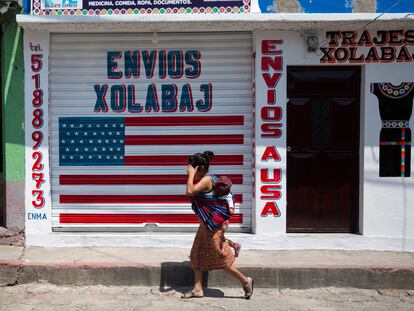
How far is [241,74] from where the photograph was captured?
25.0ft

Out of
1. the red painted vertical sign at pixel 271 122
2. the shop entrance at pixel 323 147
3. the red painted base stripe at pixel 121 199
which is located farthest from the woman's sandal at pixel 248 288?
the red painted base stripe at pixel 121 199

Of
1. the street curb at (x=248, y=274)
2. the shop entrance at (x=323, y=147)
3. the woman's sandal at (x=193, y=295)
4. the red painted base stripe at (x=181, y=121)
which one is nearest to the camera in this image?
the woman's sandal at (x=193, y=295)

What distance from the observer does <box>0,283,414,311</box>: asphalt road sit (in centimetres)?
542

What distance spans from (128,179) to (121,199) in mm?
325

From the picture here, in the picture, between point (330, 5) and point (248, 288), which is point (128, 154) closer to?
point (248, 288)

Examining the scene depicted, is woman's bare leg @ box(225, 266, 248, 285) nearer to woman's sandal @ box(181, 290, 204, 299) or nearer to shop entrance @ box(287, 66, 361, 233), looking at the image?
woman's sandal @ box(181, 290, 204, 299)

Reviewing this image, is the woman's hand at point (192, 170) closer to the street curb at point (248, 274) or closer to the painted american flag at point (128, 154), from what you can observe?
the street curb at point (248, 274)

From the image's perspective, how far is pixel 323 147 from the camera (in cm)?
759

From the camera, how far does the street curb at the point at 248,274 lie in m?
6.05

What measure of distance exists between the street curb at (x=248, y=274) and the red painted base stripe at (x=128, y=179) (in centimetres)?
183

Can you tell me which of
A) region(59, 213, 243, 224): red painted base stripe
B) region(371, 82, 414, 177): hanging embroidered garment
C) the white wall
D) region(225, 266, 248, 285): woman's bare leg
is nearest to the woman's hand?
region(225, 266, 248, 285): woman's bare leg

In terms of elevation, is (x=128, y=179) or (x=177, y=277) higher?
(x=128, y=179)

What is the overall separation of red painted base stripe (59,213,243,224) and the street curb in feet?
5.44

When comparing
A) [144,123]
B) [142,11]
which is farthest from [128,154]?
[142,11]
